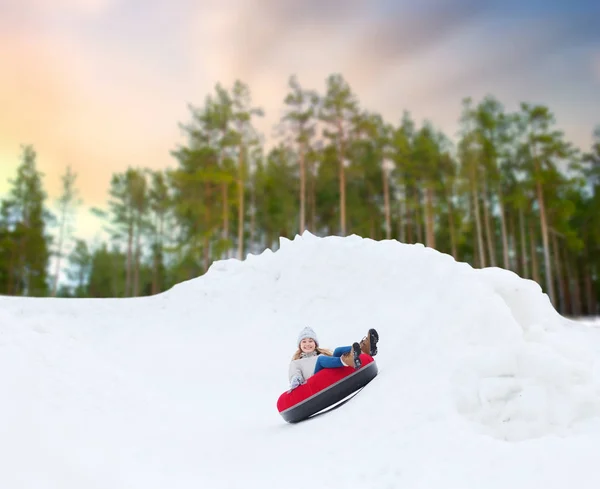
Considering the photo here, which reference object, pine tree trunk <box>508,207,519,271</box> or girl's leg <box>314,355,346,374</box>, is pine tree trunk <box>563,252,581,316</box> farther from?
girl's leg <box>314,355,346,374</box>

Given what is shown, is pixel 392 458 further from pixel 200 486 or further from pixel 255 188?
pixel 255 188

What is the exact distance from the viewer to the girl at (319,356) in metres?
5.50

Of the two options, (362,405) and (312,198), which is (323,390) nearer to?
(362,405)

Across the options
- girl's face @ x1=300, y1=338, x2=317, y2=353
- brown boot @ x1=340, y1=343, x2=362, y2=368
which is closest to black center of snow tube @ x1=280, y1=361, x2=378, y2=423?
brown boot @ x1=340, y1=343, x2=362, y2=368

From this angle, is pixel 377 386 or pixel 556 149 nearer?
pixel 377 386

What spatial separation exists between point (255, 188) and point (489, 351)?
29.1m

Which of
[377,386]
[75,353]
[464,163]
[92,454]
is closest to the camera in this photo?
[92,454]

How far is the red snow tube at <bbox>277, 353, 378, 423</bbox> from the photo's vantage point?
18.0 ft

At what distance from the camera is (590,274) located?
3369cm

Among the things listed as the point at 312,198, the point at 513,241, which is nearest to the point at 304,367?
the point at 312,198

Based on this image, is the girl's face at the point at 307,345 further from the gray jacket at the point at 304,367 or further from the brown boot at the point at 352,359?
the brown boot at the point at 352,359

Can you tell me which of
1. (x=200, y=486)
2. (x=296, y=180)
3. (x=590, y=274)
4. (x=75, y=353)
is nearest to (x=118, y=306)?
(x=75, y=353)

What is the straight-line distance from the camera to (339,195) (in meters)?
32.0

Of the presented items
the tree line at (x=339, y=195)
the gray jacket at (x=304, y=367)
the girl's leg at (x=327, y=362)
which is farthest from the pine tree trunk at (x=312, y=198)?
the girl's leg at (x=327, y=362)
